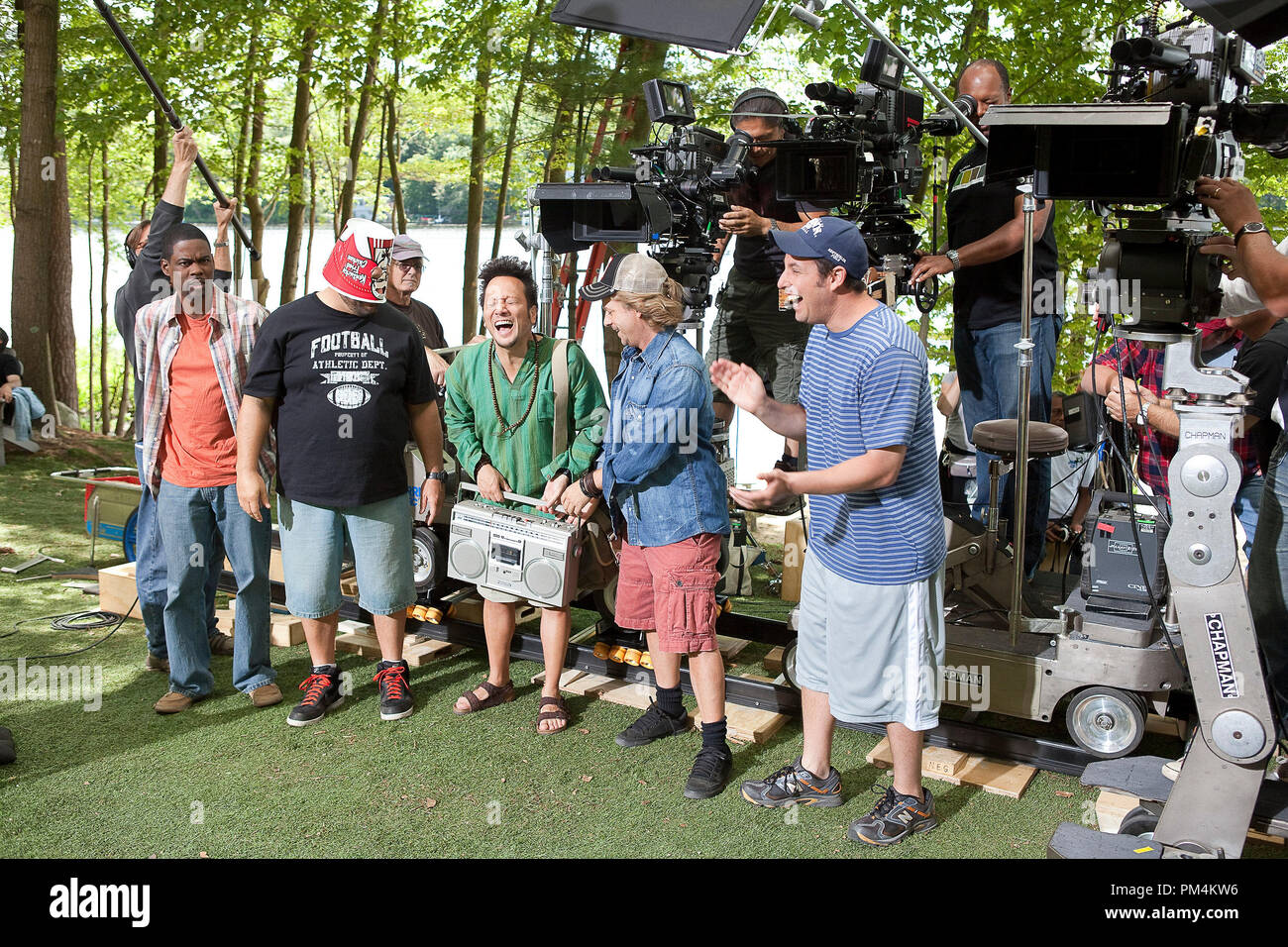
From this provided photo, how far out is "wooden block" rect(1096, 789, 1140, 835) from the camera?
344 cm

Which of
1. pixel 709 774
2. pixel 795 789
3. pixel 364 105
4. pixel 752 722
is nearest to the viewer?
pixel 795 789

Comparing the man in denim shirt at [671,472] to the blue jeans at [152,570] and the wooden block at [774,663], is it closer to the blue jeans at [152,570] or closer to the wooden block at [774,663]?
the wooden block at [774,663]

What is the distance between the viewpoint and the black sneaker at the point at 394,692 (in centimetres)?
433

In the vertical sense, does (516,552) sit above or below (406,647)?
above

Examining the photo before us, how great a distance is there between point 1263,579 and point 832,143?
7.01 ft

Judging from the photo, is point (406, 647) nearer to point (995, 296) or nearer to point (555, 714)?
point (555, 714)

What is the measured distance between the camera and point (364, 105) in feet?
43.3

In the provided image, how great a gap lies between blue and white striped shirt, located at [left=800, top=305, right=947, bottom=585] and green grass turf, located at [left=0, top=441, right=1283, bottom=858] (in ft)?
3.01

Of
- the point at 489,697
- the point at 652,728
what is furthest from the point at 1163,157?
the point at 489,697

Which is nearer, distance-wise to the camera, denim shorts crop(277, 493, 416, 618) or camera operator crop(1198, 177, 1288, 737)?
camera operator crop(1198, 177, 1288, 737)

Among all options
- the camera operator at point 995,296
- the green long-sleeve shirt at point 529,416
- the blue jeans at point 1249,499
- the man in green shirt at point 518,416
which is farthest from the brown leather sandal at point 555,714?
the blue jeans at point 1249,499

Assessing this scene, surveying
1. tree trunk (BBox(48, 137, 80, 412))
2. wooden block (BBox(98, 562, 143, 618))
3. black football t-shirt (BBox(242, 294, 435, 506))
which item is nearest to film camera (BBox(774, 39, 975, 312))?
black football t-shirt (BBox(242, 294, 435, 506))

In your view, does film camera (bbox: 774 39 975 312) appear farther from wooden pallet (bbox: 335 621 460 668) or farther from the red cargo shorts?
wooden pallet (bbox: 335 621 460 668)

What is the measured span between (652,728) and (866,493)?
142 cm
